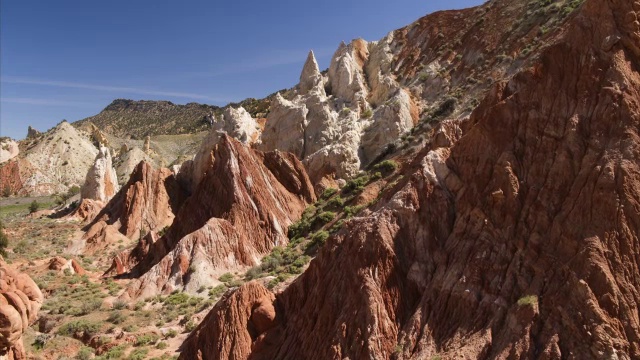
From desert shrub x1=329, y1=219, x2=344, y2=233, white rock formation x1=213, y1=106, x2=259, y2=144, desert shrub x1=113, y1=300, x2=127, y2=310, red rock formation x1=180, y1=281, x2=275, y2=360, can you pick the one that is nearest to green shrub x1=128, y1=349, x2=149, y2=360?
red rock formation x1=180, y1=281, x2=275, y2=360

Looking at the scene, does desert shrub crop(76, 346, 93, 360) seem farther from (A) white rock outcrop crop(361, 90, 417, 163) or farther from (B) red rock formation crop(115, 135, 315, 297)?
(A) white rock outcrop crop(361, 90, 417, 163)

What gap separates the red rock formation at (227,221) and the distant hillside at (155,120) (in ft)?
338

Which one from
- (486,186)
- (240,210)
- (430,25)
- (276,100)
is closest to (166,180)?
(276,100)

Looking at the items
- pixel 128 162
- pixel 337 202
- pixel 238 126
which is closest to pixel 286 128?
pixel 238 126

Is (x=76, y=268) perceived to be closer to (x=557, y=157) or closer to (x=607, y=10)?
(x=557, y=157)

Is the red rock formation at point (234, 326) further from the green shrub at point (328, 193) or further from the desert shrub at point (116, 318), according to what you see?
the green shrub at point (328, 193)

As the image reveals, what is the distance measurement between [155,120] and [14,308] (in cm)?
17524

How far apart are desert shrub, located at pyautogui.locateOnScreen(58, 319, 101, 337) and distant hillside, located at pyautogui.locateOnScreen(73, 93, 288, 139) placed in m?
120

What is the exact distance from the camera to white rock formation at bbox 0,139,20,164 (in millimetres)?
108125

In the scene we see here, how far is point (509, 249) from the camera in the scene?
14656mm

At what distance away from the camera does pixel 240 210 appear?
3581cm

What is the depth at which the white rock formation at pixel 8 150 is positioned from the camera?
108 m

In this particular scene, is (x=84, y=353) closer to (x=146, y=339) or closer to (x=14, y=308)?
(x=146, y=339)

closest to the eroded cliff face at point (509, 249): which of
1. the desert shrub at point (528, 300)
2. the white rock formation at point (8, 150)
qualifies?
the desert shrub at point (528, 300)
